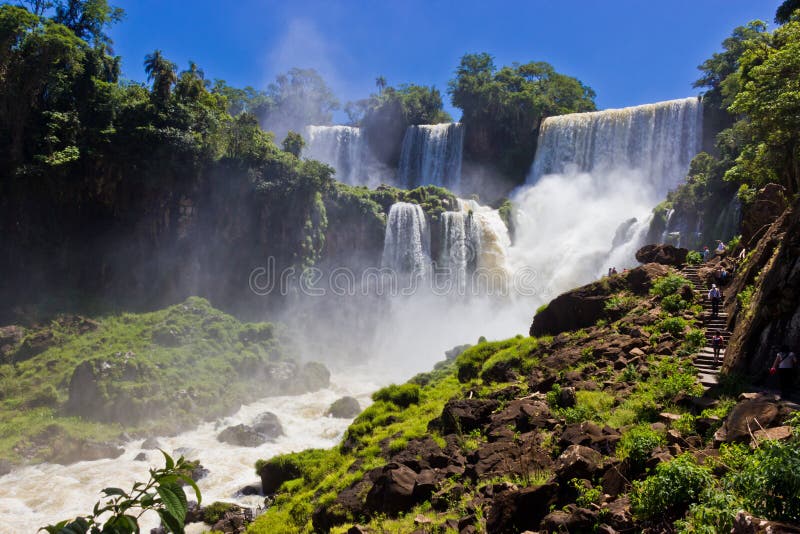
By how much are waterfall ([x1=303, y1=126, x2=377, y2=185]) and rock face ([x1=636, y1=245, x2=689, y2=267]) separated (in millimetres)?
42700

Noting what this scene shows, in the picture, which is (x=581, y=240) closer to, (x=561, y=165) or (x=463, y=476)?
Answer: (x=561, y=165)

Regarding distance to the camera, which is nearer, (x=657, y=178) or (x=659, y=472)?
(x=659, y=472)

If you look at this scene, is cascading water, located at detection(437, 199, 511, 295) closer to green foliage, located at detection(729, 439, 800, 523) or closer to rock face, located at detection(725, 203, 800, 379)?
rock face, located at detection(725, 203, 800, 379)

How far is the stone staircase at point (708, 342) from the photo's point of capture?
10.5 m

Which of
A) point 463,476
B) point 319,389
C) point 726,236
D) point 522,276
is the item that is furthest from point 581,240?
point 463,476

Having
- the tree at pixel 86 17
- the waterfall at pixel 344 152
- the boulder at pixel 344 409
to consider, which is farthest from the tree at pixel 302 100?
the boulder at pixel 344 409

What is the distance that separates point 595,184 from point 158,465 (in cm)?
4058

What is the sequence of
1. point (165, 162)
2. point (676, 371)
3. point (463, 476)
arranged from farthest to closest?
point (165, 162)
point (676, 371)
point (463, 476)

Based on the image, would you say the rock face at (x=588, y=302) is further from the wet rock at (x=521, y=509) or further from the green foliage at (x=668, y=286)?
the wet rock at (x=521, y=509)

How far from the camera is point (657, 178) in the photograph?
139 feet

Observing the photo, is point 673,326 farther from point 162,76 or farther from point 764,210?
point 162,76

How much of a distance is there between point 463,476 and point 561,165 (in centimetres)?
4281

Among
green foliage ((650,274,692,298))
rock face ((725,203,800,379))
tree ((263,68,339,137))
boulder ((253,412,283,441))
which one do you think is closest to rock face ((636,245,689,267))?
green foliage ((650,274,692,298))

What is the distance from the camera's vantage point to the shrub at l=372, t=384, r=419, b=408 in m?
17.0
